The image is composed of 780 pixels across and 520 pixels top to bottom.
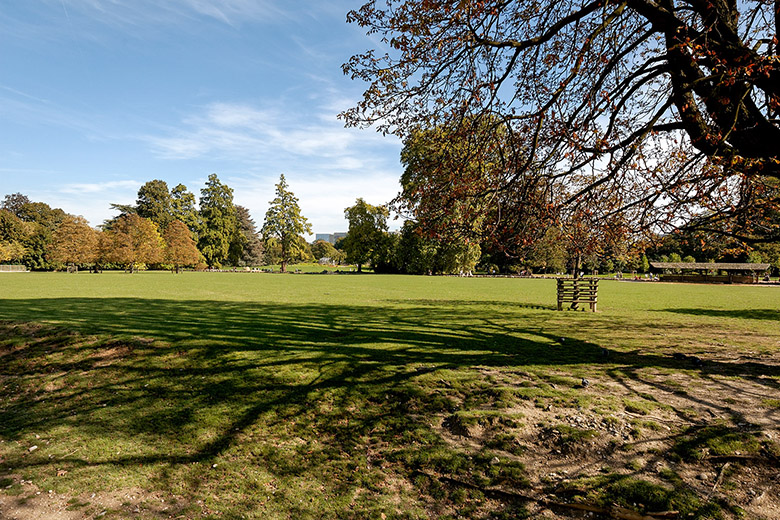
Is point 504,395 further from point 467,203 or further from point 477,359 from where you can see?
point 467,203

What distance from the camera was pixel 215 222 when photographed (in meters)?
84.6

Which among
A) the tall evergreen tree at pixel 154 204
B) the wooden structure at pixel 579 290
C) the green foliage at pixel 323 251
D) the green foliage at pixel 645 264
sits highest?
the tall evergreen tree at pixel 154 204

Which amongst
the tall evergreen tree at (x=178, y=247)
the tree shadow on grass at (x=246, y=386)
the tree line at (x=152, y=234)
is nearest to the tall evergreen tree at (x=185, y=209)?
the tree line at (x=152, y=234)

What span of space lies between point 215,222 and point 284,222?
668 inches

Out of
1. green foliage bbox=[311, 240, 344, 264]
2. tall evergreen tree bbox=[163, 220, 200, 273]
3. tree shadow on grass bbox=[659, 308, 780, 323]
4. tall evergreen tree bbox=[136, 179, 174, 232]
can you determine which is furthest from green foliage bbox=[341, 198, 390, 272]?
green foliage bbox=[311, 240, 344, 264]

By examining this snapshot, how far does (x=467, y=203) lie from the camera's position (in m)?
9.54

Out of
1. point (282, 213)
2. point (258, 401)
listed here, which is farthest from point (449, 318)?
point (282, 213)

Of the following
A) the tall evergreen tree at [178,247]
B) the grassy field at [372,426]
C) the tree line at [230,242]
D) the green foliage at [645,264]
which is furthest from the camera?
the green foliage at [645,264]

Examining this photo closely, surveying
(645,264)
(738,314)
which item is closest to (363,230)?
(738,314)

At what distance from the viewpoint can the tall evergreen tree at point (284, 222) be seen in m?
79.2

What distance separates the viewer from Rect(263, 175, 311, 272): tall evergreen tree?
260 feet

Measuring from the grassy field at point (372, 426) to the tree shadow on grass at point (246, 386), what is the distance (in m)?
0.04

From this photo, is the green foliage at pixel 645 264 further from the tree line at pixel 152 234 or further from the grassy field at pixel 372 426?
the grassy field at pixel 372 426

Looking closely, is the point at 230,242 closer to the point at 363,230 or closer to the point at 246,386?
the point at 363,230
